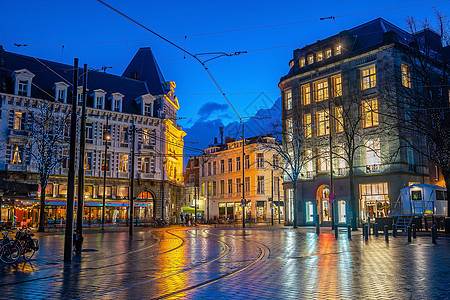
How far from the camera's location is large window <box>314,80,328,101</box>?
43506 mm

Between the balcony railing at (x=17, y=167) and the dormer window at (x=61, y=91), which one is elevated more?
the dormer window at (x=61, y=91)

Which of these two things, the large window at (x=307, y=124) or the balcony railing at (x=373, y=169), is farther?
the large window at (x=307, y=124)

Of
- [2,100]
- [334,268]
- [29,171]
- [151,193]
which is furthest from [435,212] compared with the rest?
[2,100]

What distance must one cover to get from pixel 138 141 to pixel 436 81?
35.7 m

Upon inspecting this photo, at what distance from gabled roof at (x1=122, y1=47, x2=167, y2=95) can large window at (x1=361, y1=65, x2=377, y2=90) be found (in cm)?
3172

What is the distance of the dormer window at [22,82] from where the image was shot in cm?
4822

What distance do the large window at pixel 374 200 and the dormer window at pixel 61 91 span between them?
36077 millimetres

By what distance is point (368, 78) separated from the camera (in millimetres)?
39906

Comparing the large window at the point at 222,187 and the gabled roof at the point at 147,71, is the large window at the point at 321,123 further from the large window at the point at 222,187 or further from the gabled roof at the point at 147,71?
the large window at the point at 222,187

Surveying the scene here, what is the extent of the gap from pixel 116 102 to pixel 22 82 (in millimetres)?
11820

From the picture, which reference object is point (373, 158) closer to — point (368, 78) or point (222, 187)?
point (368, 78)

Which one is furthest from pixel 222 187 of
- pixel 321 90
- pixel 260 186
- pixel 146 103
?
pixel 321 90

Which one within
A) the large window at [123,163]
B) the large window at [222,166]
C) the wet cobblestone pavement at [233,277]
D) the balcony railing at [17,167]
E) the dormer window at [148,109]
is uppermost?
the dormer window at [148,109]

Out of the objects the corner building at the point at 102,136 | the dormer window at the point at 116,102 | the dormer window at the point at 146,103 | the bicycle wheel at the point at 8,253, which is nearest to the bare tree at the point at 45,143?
the corner building at the point at 102,136
